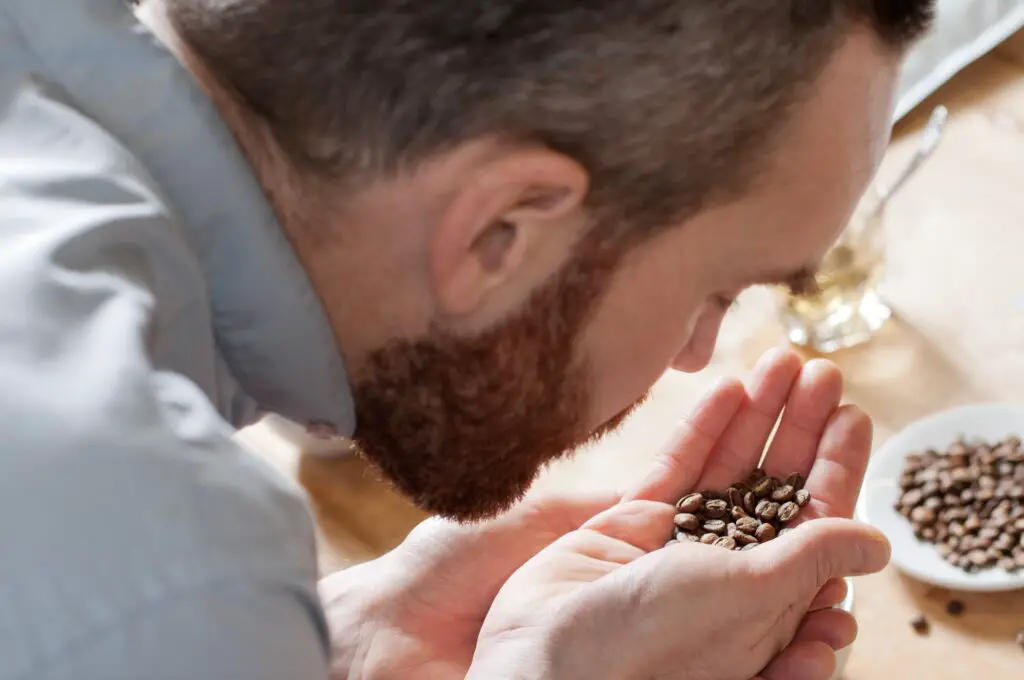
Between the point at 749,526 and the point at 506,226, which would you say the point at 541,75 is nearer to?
the point at 506,226

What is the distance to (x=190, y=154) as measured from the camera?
55 cm

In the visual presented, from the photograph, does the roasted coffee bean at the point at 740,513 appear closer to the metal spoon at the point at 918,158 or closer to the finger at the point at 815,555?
the finger at the point at 815,555

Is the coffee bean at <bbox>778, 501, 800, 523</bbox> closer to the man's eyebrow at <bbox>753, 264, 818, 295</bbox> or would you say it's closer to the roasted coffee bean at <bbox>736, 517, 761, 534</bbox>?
the roasted coffee bean at <bbox>736, 517, 761, 534</bbox>

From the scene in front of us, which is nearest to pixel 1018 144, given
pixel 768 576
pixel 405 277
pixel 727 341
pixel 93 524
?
pixel 727 341

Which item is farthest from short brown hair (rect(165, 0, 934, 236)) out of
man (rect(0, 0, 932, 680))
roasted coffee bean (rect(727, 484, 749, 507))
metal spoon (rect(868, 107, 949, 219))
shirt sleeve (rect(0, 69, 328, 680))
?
metal spoon (rect(868, 107, 949, 219))

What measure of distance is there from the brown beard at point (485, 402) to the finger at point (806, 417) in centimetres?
24

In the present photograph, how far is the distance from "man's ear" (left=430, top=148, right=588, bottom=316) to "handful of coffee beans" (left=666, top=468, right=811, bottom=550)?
334 millimetres

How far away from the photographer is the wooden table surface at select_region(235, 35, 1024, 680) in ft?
2.87

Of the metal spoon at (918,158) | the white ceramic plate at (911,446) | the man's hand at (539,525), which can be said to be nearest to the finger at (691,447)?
the man's hand at (539,525)

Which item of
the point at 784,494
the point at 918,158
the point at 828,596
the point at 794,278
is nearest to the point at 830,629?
the point at 828,596

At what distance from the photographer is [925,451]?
938mm

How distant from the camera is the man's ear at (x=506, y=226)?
0.54 metres

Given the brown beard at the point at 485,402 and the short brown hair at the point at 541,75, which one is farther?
the brown beard at the point at 485,402

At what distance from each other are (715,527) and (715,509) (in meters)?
0.02
